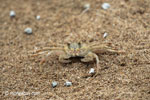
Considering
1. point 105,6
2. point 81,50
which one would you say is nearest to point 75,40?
point 81,50

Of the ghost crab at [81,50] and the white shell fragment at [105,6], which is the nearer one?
the ghost crab at [81,50]

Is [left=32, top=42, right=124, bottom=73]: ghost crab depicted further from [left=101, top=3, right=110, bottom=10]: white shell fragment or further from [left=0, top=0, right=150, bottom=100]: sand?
[left=101, top=3, right=110, bottom=10]: white shell fragment

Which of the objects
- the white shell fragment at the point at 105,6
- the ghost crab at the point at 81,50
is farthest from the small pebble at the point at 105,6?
the ghost crab at the point at 81,50

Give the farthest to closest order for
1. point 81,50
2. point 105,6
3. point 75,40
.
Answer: point 105,6 → point 75,40 → point 81,50

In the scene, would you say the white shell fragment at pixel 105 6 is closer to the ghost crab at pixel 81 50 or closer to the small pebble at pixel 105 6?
the small pebble at pixel 105 6

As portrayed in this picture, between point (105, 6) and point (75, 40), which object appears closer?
point (75, 40)

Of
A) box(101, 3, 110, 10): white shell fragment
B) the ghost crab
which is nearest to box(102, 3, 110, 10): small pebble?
box(101, 3, 110, 10): white shell fragment

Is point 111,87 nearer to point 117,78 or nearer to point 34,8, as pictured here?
point 117,78

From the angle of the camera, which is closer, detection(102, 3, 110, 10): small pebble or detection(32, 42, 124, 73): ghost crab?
Answer: detection(32, 42, 124, 73): ghost crab

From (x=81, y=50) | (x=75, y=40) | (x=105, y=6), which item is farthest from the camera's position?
(x=105, y=6)

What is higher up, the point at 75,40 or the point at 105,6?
the point at 105,6

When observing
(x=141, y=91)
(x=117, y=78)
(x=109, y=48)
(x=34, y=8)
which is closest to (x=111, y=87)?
(x=117, y=78)

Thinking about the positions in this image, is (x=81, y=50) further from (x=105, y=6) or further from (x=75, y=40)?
(x=105, y=6)
